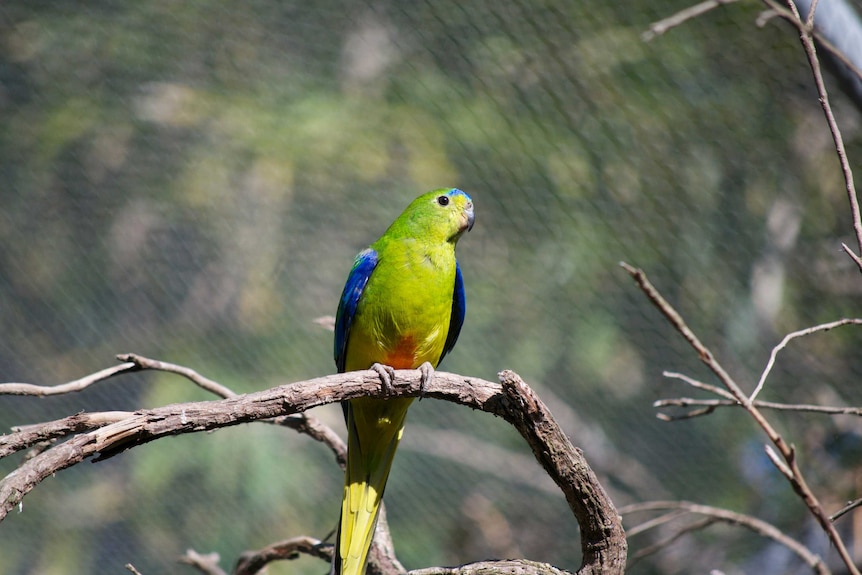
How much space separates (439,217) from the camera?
11.1ft

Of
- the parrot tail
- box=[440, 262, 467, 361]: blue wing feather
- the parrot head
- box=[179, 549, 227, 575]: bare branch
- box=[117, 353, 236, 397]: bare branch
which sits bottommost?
box=[179, 549, 227, 575]: bare branch

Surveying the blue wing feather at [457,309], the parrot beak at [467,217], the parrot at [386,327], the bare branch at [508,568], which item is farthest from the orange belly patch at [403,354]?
the bare branch at [508,568]

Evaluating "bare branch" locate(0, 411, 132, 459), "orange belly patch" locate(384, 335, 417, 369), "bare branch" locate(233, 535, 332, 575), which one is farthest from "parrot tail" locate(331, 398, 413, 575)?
"bare branch" locate(0, 411, 132, 459)

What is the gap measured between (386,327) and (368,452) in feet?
1.53

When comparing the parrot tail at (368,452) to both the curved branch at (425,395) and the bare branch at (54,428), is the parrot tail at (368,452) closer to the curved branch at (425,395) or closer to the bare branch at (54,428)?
the curved branch at (425,395)

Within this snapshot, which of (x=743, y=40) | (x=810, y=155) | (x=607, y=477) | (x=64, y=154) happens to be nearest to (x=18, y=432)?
(x=64, y=154)

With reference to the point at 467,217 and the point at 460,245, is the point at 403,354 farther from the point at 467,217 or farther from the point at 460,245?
the point at 460,245

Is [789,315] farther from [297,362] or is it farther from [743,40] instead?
[297,362]

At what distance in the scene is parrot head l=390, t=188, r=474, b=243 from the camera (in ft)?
11.0

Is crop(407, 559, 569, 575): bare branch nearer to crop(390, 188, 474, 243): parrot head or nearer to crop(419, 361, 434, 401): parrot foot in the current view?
crop(419, 361, 434, 401): parrot foot

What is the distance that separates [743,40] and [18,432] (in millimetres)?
3529

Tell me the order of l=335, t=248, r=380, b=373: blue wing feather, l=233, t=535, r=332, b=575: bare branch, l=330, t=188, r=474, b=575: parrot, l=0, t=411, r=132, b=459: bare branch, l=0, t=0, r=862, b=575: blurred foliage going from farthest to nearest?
l=0, t=0, r=862, b=575: blurred foliage < l=335, t=248, r=380, b=373: blue wing feather < l=233, t=535, r=332, b=575: bare branch < l=330, t=188, r=474, b=575: parrot < l=0, t=411, r=132, b=459: bare branch

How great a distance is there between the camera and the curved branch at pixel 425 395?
187 cm

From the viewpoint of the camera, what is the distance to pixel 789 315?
15.5 ft
